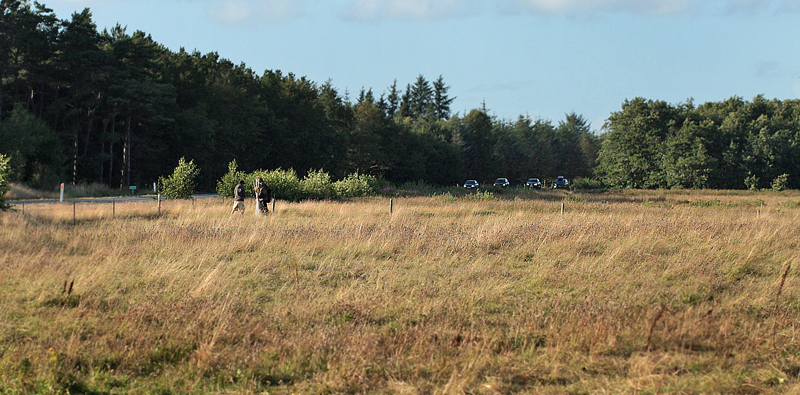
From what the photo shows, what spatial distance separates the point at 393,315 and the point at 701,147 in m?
71.2

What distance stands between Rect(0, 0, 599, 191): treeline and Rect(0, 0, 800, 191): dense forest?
122 mm

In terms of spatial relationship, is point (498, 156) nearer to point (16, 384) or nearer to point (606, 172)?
point (606, 172)

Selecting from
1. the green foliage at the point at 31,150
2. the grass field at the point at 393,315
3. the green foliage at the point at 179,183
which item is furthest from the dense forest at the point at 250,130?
the grass field at the point at 393,315

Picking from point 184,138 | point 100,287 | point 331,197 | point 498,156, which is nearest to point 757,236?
point 100,287

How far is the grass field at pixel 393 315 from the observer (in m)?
Result: 5.80

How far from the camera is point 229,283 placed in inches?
351

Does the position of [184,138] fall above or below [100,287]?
above

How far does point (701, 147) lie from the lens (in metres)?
69.1

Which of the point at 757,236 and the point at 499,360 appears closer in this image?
the point at 499,360

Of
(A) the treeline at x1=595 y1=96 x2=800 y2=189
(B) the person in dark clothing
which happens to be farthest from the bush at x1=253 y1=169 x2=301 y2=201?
(A) the treeline at x1=595 y1=96 x2=800 y2=189

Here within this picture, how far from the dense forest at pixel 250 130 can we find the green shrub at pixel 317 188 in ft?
55.4

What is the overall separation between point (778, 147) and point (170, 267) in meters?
79.8

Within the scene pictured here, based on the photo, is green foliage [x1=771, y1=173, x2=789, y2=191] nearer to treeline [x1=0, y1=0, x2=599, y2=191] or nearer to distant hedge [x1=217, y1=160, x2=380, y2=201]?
treeline [x1=0, y1=0, x2=599, y2=191]

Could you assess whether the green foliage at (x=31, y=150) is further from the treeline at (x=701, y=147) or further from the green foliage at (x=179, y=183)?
the treeline at (x=701, y=147)
